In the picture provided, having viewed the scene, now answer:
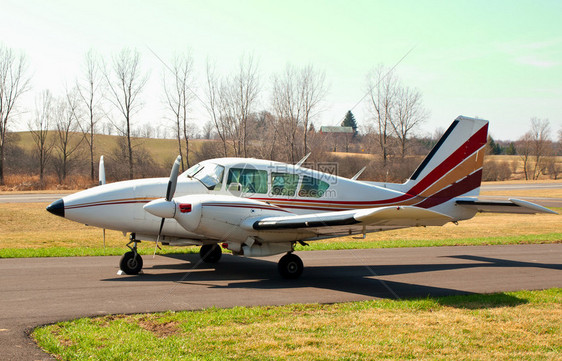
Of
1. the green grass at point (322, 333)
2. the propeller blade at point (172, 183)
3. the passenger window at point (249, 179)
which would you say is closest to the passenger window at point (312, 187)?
the passenger window at point (249, 179)

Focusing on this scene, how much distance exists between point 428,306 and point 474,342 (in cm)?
206

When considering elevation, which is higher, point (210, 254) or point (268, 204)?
point (268, 204)

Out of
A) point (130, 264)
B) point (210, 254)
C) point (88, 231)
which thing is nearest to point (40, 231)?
point (88, 231)

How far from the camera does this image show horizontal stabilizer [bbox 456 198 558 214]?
1146 centimetres

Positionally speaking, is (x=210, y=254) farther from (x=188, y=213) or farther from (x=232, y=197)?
(x=188, y=213)

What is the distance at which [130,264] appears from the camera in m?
11.3

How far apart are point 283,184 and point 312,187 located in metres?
0.83

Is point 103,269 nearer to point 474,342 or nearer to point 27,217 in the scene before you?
point 474,342

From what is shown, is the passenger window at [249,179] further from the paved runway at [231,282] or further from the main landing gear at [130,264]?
the main landing gear at [130,264]

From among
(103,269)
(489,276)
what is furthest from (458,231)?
(103,269)

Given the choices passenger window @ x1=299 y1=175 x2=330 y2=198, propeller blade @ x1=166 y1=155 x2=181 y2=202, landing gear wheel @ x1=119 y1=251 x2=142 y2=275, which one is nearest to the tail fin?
passenger window @ x1=299 y1=175 x2=330 y2=198

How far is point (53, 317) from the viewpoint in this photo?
24.3 feet

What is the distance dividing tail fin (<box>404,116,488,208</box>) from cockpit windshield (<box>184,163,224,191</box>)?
227 inches

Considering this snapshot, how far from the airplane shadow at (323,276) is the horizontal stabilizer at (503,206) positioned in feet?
5.60
